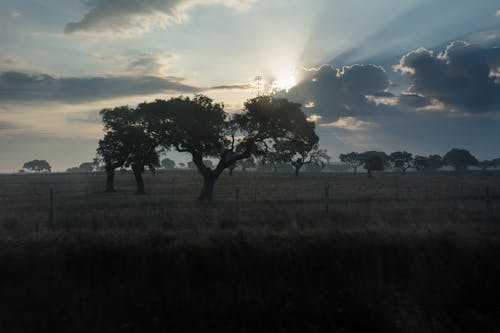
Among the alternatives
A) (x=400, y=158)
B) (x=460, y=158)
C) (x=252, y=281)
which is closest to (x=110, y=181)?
(x=252, y=281)

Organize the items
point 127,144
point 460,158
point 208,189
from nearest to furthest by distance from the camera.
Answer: point 208,189
point 127,144
point 460,158

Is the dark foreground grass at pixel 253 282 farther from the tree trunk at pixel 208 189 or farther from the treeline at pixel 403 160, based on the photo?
the treeline at pixel 403 160

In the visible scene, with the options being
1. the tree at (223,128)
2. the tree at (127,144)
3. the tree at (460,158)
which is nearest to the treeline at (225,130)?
the tree at (223,128)

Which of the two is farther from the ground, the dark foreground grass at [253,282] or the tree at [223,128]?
the tree at [223,128]

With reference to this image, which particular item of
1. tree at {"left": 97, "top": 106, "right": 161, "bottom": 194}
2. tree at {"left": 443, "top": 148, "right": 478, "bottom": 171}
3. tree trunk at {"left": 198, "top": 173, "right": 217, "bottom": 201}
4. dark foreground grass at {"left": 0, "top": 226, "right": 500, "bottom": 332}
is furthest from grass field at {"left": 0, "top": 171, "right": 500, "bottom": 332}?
tree at {"left": 443, "top": 148, "right": 478, "bottom": 171}

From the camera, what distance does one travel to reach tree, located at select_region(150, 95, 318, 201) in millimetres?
35375

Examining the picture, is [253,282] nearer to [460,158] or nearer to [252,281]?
[252,281]

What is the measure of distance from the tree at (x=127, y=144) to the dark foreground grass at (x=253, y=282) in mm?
36681

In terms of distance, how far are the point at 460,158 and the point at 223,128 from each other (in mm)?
174846

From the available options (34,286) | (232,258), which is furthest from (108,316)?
(232,258)

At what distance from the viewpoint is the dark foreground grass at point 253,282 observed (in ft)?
29.5

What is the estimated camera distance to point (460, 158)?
602 feet

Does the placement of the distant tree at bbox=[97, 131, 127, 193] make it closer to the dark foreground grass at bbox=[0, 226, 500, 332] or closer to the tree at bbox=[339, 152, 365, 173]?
the dark foreground grass at bbox=[0, 226, 500, 332]

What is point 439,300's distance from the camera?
9945mm
